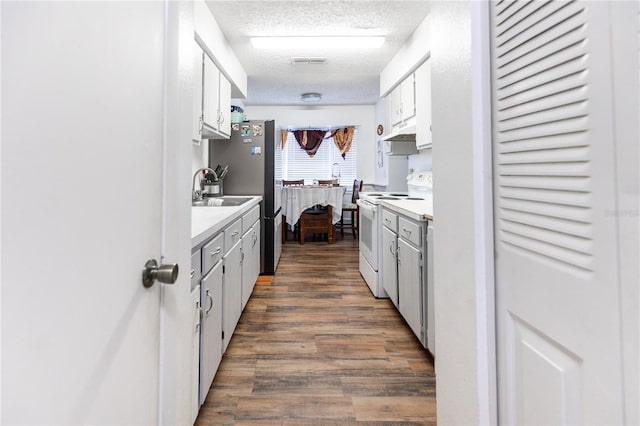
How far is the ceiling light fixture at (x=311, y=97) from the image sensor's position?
5145mm

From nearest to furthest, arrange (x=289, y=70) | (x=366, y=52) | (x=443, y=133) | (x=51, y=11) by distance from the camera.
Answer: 1. (x=51, y=11)
2. (x=443, y=133)
3. (x=366, y=52)
4. (x=289, y=70)

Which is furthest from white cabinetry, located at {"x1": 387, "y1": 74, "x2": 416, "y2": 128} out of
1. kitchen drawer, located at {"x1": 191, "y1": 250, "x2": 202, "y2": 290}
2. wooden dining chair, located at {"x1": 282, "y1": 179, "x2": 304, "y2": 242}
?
wooden dining chair, located at {"x1": 282, "y1": 179, "x2": 304, "y2": 242}

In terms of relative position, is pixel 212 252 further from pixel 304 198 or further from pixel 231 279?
pixel 304 198

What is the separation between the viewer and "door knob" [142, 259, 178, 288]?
66cm

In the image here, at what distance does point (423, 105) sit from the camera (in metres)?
2.71

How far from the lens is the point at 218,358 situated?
1.67m

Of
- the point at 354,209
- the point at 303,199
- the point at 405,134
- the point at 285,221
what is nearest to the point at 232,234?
the point at 405,134

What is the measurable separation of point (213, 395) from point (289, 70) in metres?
3.63

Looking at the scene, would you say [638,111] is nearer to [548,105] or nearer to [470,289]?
[548,105]

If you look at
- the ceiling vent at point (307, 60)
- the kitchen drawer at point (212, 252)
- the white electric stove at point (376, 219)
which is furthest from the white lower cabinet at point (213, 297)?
the ceiling vent at point (307, 60)

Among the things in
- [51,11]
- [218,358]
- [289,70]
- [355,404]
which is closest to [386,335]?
[355,404]

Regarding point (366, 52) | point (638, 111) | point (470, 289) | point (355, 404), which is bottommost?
point (355, 404)

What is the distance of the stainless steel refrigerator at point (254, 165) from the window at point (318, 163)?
8.87 feet

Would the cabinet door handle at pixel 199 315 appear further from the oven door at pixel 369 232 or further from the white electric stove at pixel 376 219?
the oven door at pixel 369 232
